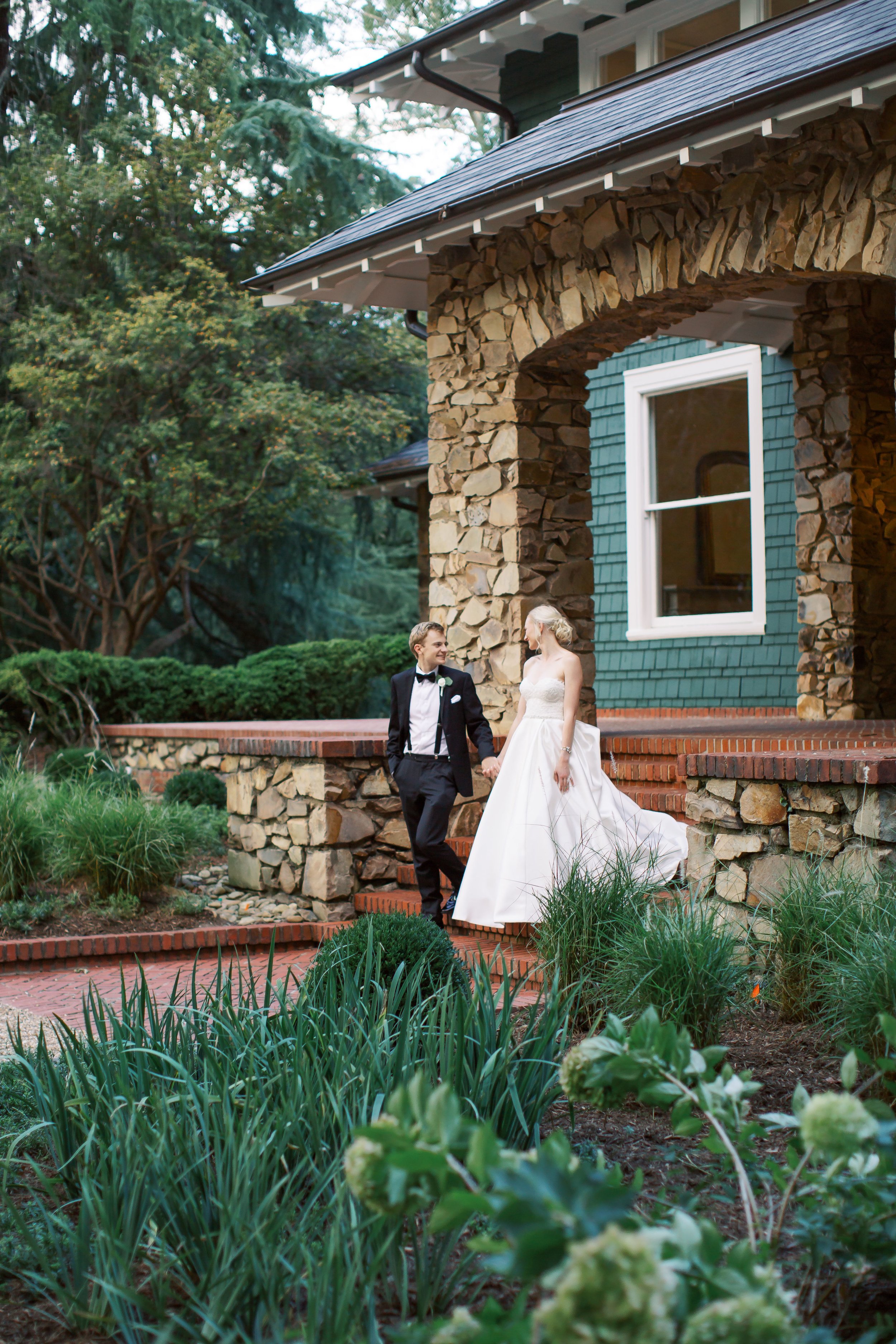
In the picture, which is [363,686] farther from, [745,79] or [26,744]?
[745,79]

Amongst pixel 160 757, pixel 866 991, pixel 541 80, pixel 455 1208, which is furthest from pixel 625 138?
pixel 160 757

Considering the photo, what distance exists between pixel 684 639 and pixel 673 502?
1.22 meters

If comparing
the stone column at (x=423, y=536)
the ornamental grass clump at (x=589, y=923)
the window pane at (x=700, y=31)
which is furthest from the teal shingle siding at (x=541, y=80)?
the ornamental grass clump at (x=589, y=923)

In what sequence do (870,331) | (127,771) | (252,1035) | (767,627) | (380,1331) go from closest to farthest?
(380,1331) → (252,1035) → (870,331) → (767,627) → (127,771)

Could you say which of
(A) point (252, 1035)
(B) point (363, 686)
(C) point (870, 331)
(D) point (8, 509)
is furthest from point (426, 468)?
(A) point (252, 1035)

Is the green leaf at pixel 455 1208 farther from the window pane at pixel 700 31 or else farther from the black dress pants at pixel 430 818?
the window pane at pixel 700 31

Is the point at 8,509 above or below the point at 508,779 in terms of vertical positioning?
above

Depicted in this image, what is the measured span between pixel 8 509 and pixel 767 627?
33.3ft

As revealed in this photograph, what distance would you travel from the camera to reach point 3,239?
16484 millimetres

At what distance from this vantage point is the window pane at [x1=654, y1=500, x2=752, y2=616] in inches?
441

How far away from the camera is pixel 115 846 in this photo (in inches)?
300

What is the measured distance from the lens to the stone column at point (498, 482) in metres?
7.69

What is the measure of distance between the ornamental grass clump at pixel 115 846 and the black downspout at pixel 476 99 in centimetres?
677

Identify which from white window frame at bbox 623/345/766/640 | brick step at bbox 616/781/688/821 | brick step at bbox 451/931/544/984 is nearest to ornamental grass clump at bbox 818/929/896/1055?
brick step at bbox 451/931/544/984
